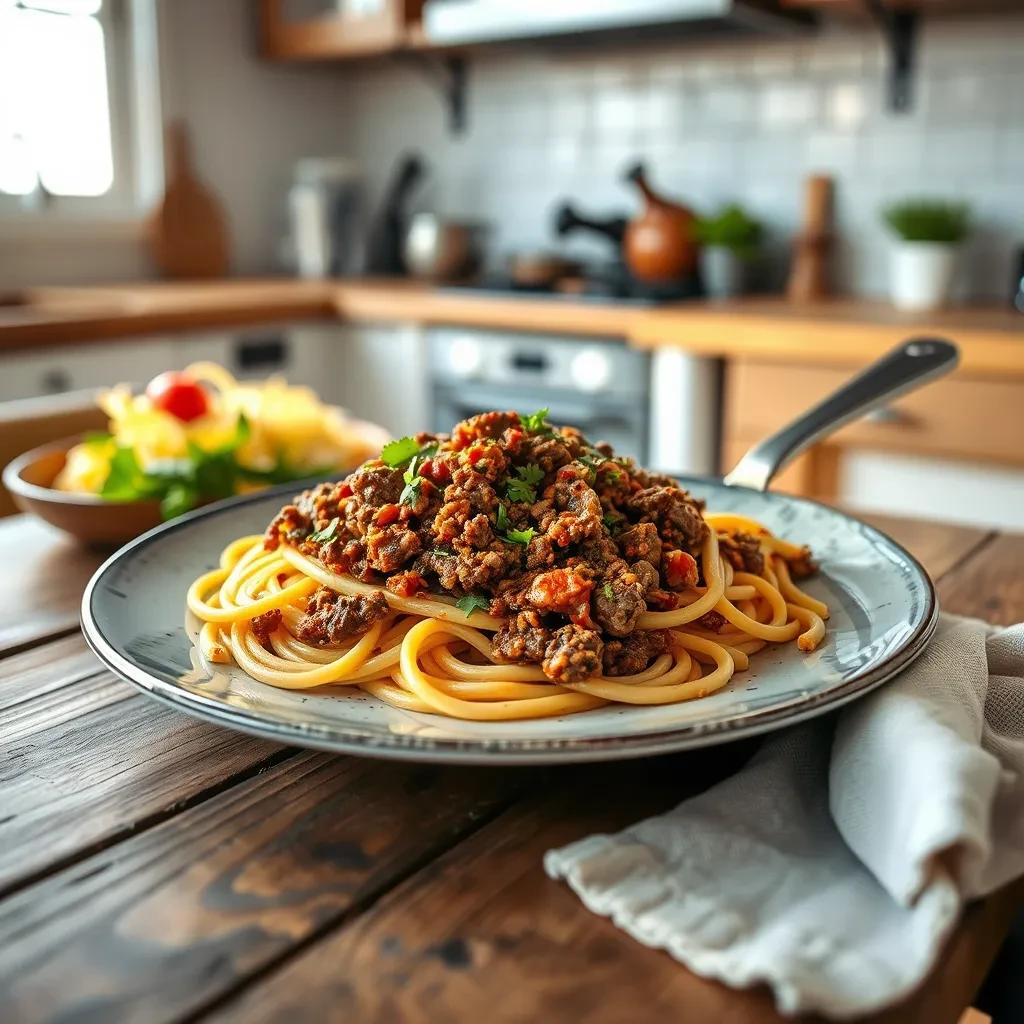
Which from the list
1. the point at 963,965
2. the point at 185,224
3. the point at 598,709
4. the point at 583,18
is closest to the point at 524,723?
the point at 598,709

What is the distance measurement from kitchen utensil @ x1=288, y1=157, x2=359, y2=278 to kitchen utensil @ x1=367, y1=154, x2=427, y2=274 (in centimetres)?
11

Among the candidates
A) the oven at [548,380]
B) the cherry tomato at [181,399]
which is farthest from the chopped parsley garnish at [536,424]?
the oven at [548,380]

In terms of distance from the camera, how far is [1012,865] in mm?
620

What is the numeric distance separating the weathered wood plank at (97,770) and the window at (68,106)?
3.00 m

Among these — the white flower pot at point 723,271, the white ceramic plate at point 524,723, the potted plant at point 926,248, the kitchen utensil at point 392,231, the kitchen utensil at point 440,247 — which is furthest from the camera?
the kitchen utensil at point 392,231

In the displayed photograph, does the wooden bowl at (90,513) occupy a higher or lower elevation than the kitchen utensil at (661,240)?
lower

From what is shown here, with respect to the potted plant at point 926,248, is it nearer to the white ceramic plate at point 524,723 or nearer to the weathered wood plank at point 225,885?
the white ceramic plate at point 524,723

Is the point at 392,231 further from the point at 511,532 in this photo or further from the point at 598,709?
the point at 598,709

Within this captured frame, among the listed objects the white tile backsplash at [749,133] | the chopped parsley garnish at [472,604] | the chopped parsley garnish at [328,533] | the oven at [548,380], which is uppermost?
the white tile backsplash at [749,133]

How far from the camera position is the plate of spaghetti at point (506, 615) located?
0.68 m

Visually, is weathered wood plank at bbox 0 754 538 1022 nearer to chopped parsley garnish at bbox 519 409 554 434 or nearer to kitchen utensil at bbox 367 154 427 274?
chopped parsley garnish at bbox 519 409 554 434

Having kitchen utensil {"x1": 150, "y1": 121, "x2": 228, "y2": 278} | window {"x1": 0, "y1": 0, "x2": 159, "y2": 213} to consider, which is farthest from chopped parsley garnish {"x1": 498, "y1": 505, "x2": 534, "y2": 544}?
kitchen utensil {"x1": 150, "y1": 121, "x2": 228, "y2": 278}

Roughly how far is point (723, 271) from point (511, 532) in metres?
2.45

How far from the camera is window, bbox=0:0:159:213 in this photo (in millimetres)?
3375
